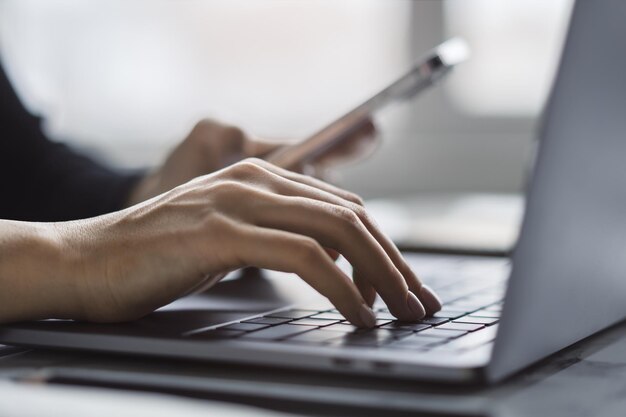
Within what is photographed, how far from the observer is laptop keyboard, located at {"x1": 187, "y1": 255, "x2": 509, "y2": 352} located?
0.49 meters

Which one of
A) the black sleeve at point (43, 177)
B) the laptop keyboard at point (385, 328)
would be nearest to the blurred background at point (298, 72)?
the black sleeve at point (43, 177)

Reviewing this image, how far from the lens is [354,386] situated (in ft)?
1.44

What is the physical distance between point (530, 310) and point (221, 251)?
0.62 ft

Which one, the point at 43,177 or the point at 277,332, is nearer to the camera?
the point at 277,332

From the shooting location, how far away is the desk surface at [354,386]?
0.41m

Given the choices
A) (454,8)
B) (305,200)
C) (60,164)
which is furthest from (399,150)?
(305,200)

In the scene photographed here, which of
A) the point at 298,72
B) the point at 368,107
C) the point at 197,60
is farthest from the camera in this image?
the point at 197,60

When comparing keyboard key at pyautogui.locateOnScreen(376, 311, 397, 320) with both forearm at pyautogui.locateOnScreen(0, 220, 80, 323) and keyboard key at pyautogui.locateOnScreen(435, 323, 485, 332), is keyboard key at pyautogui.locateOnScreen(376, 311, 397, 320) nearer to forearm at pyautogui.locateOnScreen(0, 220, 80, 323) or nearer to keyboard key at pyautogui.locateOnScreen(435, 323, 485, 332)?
keyboard key at pyautogui.locateOnScreen(435, 323, 485, 332)

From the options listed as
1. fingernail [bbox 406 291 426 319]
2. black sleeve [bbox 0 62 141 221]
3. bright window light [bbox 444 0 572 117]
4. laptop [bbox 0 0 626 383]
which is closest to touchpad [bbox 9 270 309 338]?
laptop [bbox 0 0 626 383]

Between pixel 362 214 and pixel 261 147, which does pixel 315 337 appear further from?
pixel 261 147

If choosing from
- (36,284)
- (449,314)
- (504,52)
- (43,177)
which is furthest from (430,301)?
(504,52)

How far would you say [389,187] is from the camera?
234 centimetres

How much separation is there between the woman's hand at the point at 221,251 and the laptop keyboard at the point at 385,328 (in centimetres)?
2

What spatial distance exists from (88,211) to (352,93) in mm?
1222
